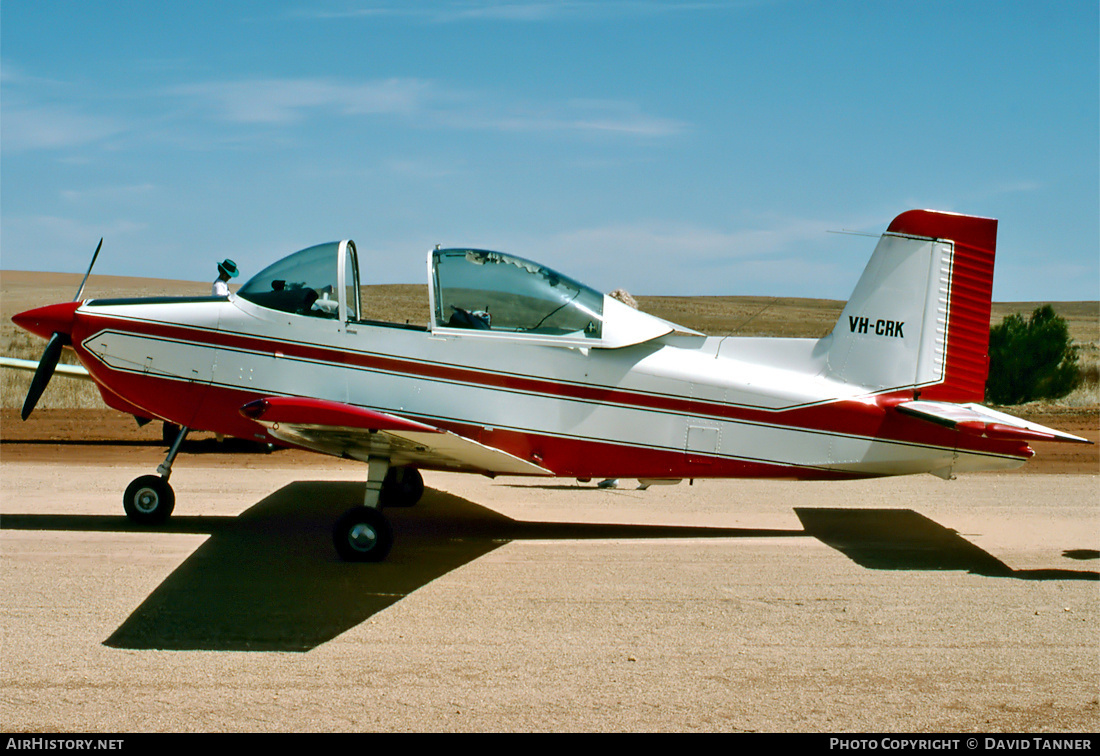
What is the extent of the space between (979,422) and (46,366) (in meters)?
7.62

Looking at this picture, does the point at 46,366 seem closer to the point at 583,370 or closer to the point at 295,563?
the point at 295,563

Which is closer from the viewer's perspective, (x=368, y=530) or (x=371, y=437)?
(x=371, y=437)

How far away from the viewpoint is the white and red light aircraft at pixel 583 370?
23.0 feet

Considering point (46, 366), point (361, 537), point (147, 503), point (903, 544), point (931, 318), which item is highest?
point (931, 318)

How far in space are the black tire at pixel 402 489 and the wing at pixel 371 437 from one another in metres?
1.75

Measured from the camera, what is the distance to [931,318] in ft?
24.2

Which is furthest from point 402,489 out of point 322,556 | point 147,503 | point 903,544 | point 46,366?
point 903,544

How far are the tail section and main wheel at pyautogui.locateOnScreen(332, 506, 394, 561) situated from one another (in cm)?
381

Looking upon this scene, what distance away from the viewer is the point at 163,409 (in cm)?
747

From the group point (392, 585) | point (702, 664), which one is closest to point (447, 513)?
point (392, 585)

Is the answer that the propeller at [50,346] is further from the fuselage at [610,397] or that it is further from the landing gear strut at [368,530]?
the landing gear strut at [368,530]

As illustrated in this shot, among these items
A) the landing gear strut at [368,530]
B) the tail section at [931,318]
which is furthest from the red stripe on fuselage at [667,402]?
the landing gear strut at [368,530]
